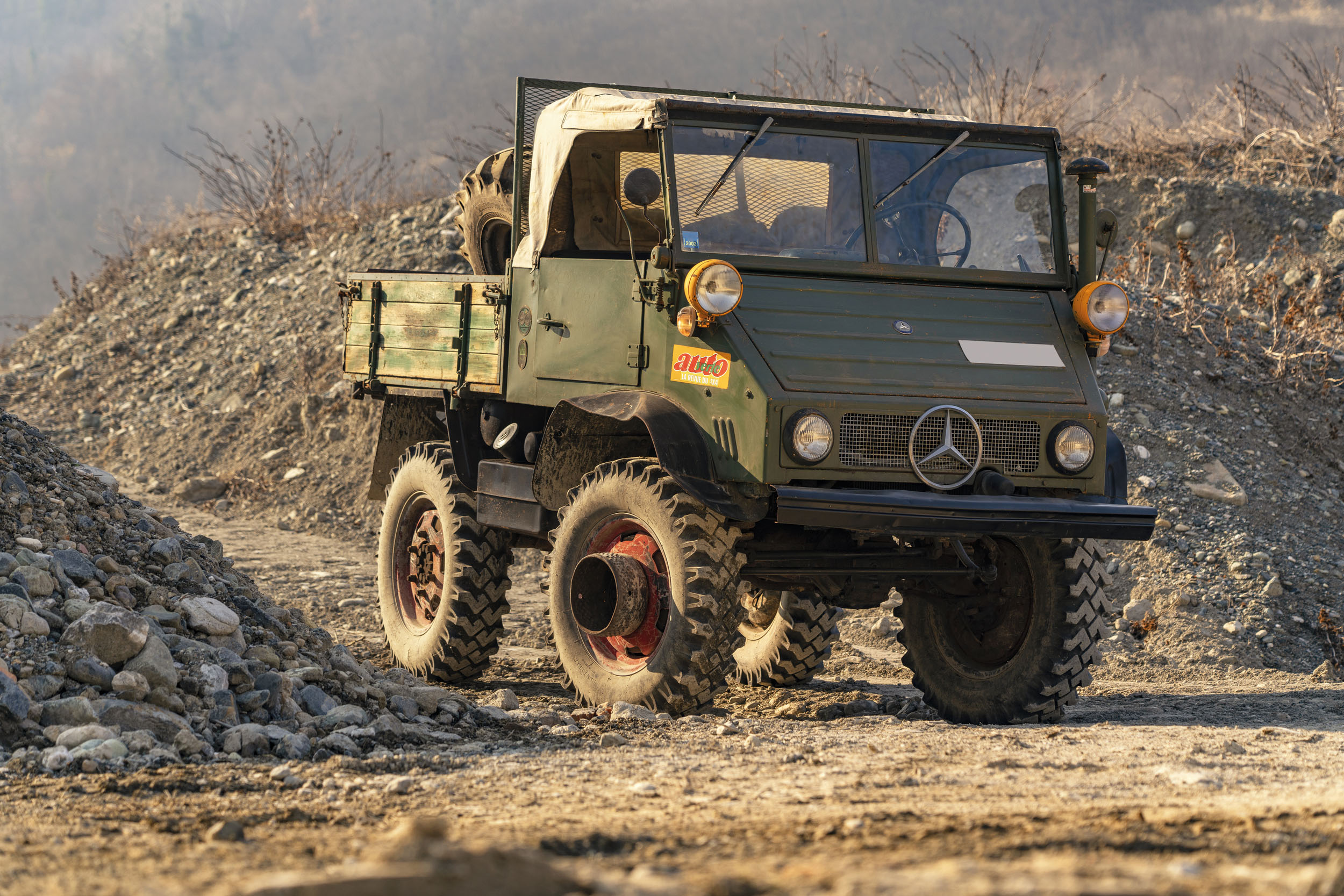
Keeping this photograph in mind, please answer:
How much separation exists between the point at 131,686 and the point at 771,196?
3482mm

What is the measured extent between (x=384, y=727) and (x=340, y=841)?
2.03m

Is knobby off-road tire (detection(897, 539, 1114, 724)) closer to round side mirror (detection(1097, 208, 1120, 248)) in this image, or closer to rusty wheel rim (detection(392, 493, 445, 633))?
round side mirror (detection(1097, 208, 1120, 248))

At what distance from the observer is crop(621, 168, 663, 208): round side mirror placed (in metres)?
6.06

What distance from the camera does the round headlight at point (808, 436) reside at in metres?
5.86

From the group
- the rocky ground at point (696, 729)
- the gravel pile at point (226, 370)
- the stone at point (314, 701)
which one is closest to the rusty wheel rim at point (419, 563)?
the rocky ground at point (696, 729)

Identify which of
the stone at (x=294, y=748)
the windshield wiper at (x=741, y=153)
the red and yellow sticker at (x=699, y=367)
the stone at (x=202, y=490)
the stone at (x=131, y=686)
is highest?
the windshield wiper at (x=741, y=153)

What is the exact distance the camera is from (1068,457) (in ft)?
20.4

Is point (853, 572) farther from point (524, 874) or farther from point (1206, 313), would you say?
point (1206, 313)

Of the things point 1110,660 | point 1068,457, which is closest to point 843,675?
point 1110,660

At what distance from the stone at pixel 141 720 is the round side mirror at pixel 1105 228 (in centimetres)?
471

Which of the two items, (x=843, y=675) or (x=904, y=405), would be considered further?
(x=843, y=675)

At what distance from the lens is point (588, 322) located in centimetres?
699

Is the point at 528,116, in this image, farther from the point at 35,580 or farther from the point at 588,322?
the point at 35,580

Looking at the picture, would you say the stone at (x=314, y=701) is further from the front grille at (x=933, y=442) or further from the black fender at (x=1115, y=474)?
the black fender at (x=1115, y=474)
